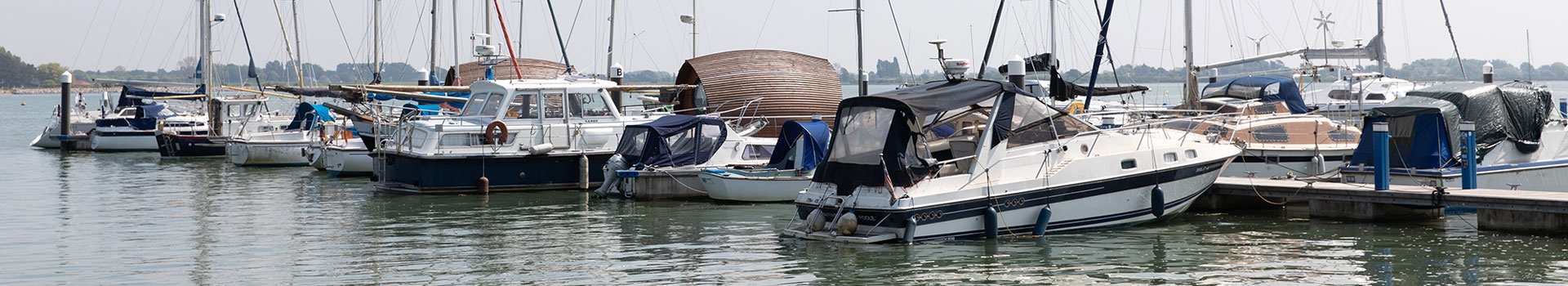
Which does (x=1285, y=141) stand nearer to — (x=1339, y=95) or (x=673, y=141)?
(x=673, y=141)

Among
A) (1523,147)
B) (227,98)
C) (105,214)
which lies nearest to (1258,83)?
(1523,147)

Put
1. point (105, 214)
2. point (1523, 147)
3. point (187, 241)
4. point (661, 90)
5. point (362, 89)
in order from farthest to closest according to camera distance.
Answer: point (661, 90)
point (362, 89)
point (105, 214)
point (1523, 147)
point (187, 241)

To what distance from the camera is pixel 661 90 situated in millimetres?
31516

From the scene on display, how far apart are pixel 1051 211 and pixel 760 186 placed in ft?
21.3

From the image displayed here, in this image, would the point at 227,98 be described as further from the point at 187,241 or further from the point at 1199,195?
the point at 1199,195

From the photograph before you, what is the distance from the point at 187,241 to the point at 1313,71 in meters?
25.0

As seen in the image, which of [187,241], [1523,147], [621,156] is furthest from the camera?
[621,156]

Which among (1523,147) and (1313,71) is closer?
(1523,147)

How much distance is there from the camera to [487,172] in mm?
25000

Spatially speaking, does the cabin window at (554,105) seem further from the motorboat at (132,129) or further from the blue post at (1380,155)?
the motorboat at (132,129)

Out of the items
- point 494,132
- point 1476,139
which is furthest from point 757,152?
point 1476,139

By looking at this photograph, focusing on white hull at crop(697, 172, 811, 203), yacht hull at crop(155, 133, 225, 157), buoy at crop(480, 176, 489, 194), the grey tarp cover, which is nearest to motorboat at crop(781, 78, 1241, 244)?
the grey tarp cover

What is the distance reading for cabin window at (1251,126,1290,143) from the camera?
21609 millimetres

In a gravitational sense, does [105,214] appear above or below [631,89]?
below
